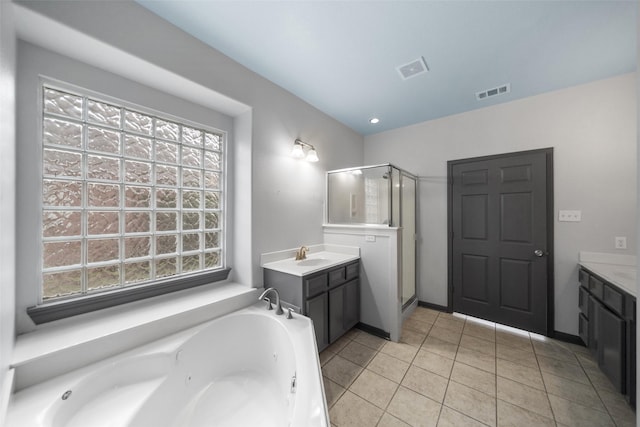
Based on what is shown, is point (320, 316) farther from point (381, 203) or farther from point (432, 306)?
point (432, 306)

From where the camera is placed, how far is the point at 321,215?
286 centimetres

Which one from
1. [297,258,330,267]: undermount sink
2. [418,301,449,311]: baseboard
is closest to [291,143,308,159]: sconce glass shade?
[297,258,330,267]: undermount sink

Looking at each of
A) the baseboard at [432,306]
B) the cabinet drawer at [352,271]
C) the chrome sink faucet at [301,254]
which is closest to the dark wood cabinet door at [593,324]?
the baseboard at [432,306]

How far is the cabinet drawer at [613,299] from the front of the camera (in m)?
1.47

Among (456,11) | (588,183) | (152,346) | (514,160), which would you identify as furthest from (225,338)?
(588,183)

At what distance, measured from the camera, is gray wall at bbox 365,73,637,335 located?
201cm

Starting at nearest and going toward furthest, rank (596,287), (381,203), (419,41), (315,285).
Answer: (419,41), (596,287), (315,285), (381,203)

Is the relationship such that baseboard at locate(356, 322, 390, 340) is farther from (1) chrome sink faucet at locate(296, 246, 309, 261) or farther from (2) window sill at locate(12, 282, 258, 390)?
(2) window sill at locate(12, 282, 258, 390)

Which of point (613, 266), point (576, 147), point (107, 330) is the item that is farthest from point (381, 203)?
point (107, 330)

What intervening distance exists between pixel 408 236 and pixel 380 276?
782mm

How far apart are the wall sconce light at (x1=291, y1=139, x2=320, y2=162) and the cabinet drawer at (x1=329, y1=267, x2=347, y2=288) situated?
1.27 meters

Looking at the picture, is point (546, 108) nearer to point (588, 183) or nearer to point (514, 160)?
point (514, 160)

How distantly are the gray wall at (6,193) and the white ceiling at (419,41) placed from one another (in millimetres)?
766

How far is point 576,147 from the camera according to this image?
86.3 inches
